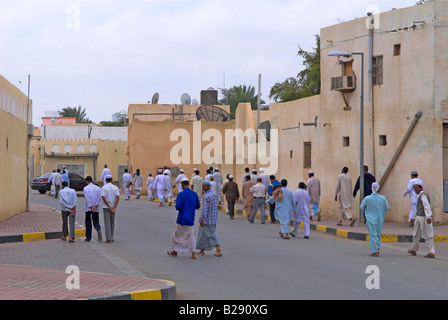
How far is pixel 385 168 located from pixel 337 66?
441 centimetres

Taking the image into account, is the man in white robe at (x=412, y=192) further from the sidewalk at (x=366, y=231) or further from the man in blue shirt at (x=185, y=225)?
the man in blue shirt at (x=185, y=225)

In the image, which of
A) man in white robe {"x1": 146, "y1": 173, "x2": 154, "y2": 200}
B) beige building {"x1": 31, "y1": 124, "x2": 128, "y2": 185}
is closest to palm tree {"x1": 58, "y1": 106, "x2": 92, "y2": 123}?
beige building {"x1": 31, "y1": 124, "x2": 128, "y2": 185}

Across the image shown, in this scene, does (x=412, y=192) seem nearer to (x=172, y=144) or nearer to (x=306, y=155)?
(x=306, y=155)

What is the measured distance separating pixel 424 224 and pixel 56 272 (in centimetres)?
819

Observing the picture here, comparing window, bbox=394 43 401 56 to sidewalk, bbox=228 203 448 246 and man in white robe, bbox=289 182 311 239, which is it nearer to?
sidewalk, bbox=228 203 448 246

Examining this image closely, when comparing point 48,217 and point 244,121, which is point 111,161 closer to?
point 244,121

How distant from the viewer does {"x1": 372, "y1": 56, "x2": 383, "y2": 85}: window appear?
78.0 ft

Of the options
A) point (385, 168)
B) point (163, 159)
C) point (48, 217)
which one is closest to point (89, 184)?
point (48, 217)

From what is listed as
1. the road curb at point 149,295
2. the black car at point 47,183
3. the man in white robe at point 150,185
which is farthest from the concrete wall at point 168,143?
the road curb at point 149,295

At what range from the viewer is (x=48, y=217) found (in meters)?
24.8

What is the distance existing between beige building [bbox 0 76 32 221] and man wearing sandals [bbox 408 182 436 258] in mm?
12716

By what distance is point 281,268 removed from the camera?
522 inches

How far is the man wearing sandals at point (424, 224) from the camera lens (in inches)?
624
